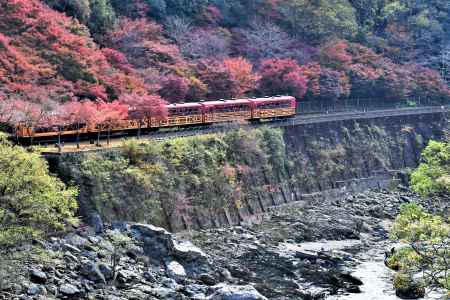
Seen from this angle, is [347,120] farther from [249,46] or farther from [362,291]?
[362,291]

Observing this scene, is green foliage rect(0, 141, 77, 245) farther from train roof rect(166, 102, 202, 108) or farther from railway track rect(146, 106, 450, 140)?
train roof rect(166, 102, 202, 108)

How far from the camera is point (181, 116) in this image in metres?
52.3

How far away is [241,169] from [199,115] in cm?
562

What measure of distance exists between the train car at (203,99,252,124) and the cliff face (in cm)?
281

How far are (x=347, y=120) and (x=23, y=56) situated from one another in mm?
29223

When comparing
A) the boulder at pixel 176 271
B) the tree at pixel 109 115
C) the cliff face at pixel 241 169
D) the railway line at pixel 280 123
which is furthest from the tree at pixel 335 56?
the boulder at pixel 176 271

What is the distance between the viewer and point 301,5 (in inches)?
3059

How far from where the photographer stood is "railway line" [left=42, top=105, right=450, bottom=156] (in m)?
42.7

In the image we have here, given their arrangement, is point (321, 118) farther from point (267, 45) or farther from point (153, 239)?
point (153, 239)

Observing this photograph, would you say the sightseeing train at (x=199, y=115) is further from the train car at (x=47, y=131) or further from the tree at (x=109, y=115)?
the tree at (x=109, y=115)

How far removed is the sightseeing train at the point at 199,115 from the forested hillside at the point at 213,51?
3.62 ft

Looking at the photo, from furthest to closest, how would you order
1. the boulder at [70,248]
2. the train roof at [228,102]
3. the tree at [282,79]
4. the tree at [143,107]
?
the tree at [282,79], the train roof at [228,102], the tree at [143,107], the boulder at [70,248]

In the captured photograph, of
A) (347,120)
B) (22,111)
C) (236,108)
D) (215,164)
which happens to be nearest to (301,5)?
(347,120)

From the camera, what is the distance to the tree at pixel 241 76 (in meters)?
62.0
